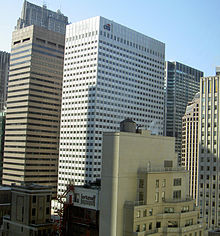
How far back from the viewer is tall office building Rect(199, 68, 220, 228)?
149125 mm

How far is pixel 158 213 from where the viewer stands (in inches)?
3351

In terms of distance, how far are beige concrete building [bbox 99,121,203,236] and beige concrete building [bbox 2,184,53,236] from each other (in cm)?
3747

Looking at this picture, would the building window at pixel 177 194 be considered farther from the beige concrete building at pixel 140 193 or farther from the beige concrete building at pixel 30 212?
the beige concrete building at pixel 30 212

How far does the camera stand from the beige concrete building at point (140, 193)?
7969 cm

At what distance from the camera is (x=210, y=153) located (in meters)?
151

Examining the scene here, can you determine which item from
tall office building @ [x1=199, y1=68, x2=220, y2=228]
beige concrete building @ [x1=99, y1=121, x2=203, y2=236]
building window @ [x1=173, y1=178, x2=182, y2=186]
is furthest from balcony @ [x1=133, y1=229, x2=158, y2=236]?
tall office building @ [x1=199, y1=68, x2=220, y2=228]

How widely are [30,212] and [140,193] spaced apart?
43.3 meters

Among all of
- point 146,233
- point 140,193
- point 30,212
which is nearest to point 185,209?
point 140,193

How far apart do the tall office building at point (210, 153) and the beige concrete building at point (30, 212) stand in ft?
222

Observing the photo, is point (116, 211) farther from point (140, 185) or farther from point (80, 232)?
point (80, 232)

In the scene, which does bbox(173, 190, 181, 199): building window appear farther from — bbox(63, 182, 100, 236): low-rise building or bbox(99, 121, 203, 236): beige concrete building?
bbox(63, 182, 100, 236): low-rise building

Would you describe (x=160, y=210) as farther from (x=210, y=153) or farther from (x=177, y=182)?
(x=210, y=153)

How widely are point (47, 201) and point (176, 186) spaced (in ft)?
152

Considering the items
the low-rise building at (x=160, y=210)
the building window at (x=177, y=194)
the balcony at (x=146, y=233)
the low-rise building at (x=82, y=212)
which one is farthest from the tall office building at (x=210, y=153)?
the balcony at (x=146, y=233)
